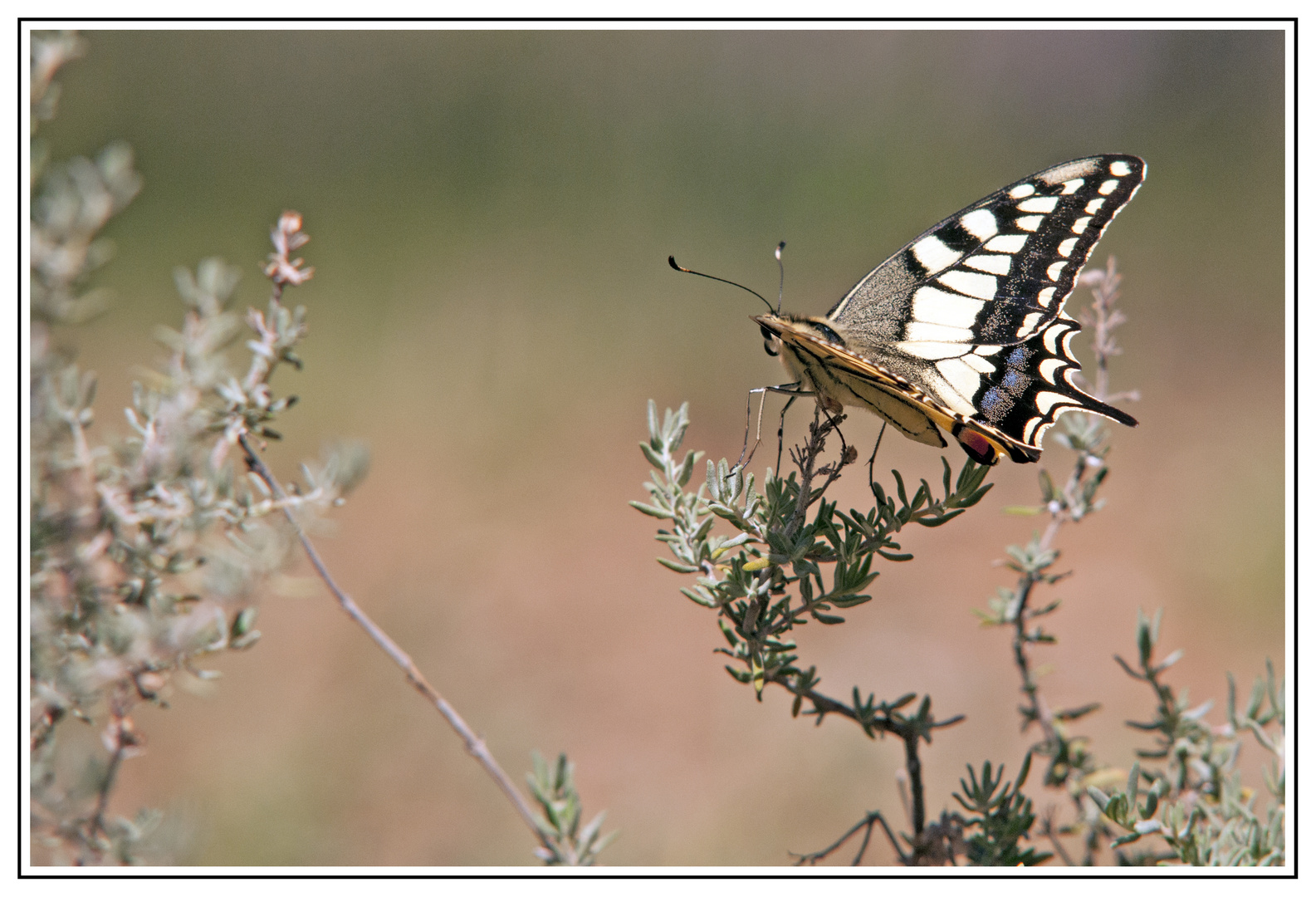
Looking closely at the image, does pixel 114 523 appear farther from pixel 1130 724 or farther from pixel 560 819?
pixel 1130 724

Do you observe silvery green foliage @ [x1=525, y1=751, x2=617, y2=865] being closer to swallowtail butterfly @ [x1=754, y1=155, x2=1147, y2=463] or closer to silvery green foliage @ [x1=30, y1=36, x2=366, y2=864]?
silvery green foliage @ [x1=30, y1=36, x2=366, y2=864]

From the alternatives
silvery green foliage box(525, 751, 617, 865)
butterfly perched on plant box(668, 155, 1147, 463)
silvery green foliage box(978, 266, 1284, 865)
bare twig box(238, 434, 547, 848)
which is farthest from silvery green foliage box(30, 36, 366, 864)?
silvery green foliage box(978, 266, 1284, 865)

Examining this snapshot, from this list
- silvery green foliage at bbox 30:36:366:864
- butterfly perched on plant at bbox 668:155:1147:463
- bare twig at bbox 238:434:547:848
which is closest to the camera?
silvery green foliage at bbox 30:36:366:864

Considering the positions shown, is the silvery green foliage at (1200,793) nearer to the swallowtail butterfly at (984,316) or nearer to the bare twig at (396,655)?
the swallowtail butterfly at (984,316)

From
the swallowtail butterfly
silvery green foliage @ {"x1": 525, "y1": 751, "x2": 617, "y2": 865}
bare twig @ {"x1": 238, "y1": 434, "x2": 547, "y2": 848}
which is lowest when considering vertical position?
silvery green foliage @ {"x1": 525, "y1": 751, "x2": 617, "y2": 865}

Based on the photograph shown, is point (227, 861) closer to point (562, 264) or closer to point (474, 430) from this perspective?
point (474, 430)

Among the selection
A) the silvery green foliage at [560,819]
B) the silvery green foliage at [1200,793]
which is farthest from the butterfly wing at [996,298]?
the silvery green foliage at [560,819]
